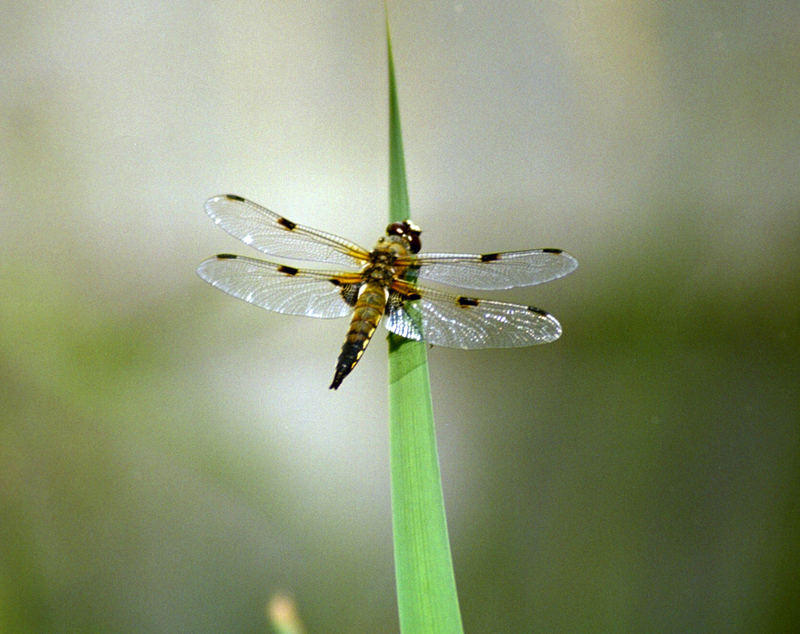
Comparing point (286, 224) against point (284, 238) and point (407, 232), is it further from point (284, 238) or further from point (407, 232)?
point (407, 232)

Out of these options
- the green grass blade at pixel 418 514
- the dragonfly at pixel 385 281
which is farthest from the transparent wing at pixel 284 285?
the green grass blade at pixel 418 514

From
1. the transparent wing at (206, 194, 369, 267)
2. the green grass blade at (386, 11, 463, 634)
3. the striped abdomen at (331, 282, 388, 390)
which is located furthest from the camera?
the transparent wing at (206, 194, 369, 267)

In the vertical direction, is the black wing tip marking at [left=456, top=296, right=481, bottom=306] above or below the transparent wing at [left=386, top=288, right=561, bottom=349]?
above

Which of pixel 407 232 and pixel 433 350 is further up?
pixel 407 232

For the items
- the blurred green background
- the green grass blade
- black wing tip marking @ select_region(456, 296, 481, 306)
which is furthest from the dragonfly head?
the blurred green background

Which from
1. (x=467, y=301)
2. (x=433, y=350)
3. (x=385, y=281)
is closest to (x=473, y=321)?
(x=467, y=301)

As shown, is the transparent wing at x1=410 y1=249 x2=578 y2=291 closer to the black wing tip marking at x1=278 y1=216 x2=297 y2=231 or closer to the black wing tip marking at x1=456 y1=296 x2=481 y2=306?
the black wing tip marking at x1=456 y1=296 x2=481 y2=306
